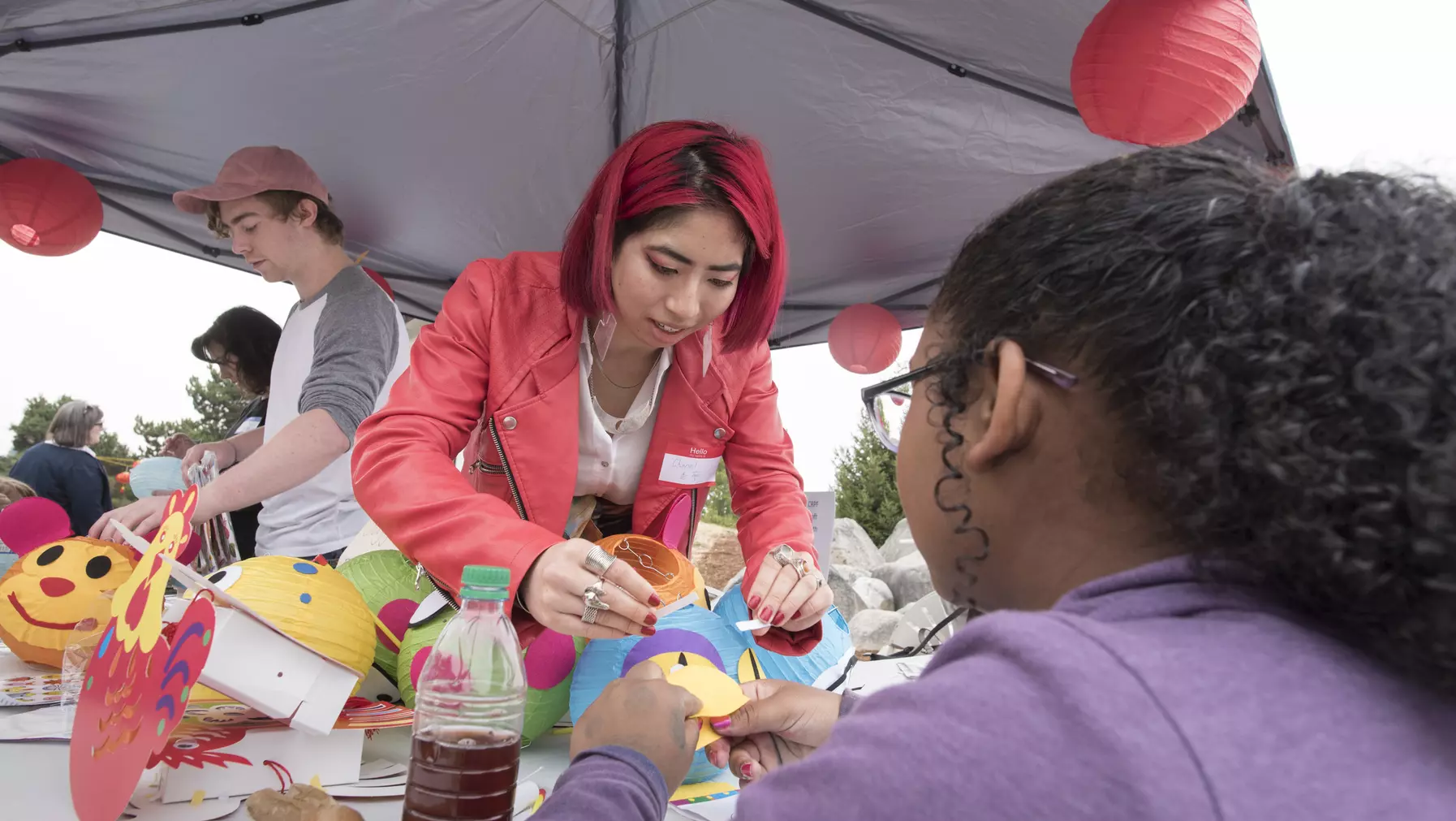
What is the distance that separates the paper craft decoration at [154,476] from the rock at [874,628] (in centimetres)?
424

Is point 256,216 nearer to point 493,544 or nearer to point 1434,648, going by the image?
point 493,544

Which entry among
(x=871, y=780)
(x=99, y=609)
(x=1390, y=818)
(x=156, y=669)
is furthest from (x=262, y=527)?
(x=1390, y=818)

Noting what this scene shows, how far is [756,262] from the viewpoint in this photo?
1.86 m

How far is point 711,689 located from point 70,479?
4882mm

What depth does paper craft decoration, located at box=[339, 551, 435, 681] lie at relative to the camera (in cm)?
157

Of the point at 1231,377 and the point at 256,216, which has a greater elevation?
the point at 256,216

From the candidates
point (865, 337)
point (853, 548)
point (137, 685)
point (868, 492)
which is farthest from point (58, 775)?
point (868, 492)

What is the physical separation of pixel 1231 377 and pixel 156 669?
1103 millimetres

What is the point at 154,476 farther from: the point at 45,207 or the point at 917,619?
the point at 917,619

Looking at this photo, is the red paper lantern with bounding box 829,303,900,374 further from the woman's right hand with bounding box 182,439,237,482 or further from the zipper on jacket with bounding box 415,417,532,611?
the zipper on jacket with bounding box 415,417,532,611

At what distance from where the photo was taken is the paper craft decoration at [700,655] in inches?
51.4

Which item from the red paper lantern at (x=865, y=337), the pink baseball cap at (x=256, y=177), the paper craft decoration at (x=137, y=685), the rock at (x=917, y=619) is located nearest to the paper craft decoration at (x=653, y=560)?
the paper craft decoration at (x=137, y=685)

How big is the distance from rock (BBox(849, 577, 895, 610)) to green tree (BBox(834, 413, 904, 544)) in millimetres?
2323

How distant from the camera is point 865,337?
4.36m
